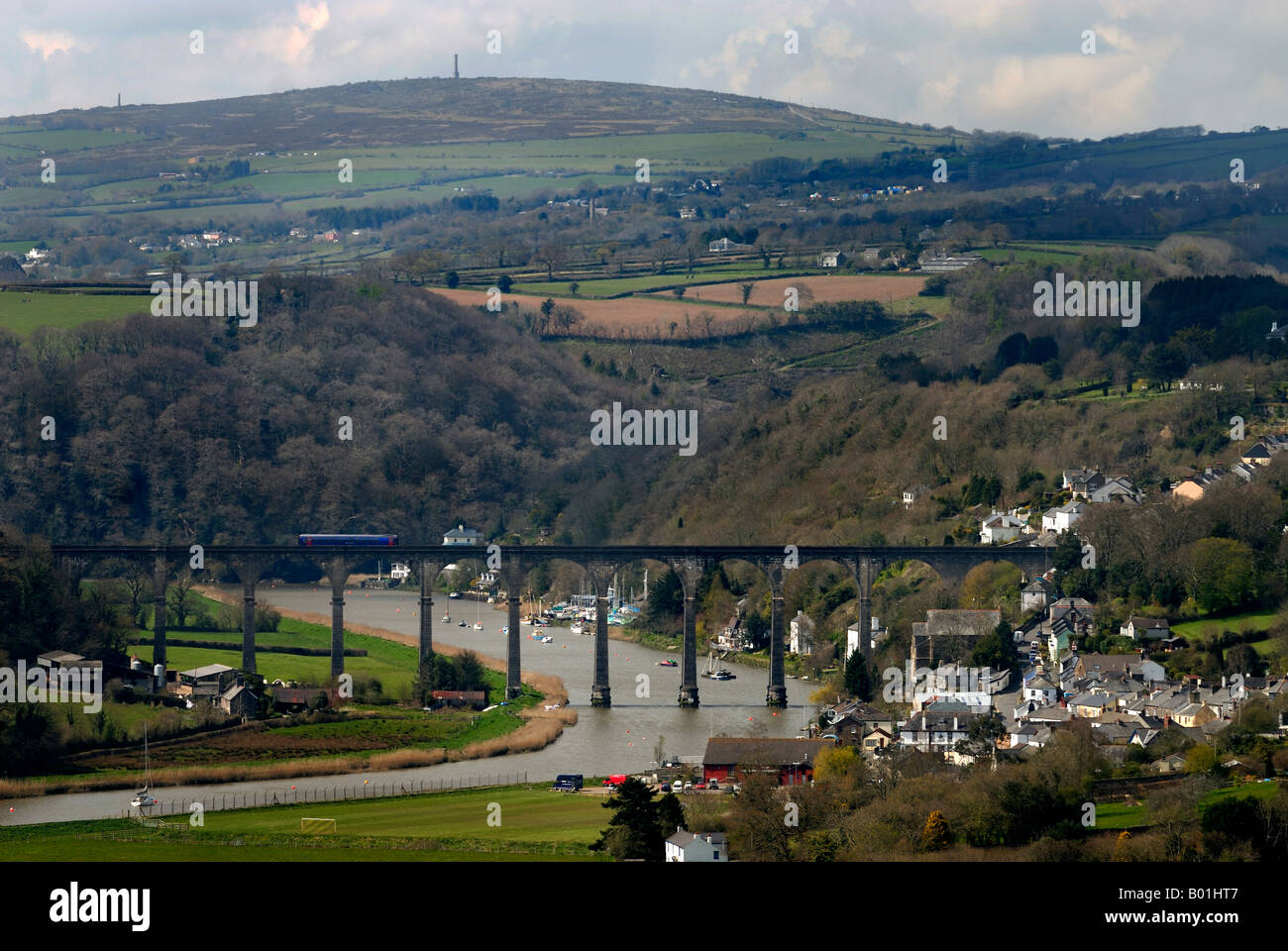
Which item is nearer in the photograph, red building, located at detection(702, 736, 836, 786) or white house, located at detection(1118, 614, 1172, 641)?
red building, located at detection(702, 736, 836, 786)

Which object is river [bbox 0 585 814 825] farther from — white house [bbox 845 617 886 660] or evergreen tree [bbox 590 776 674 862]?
evergreen tree [bbox 590 776 674 862]

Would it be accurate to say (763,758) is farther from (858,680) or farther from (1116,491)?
(1116,491)
